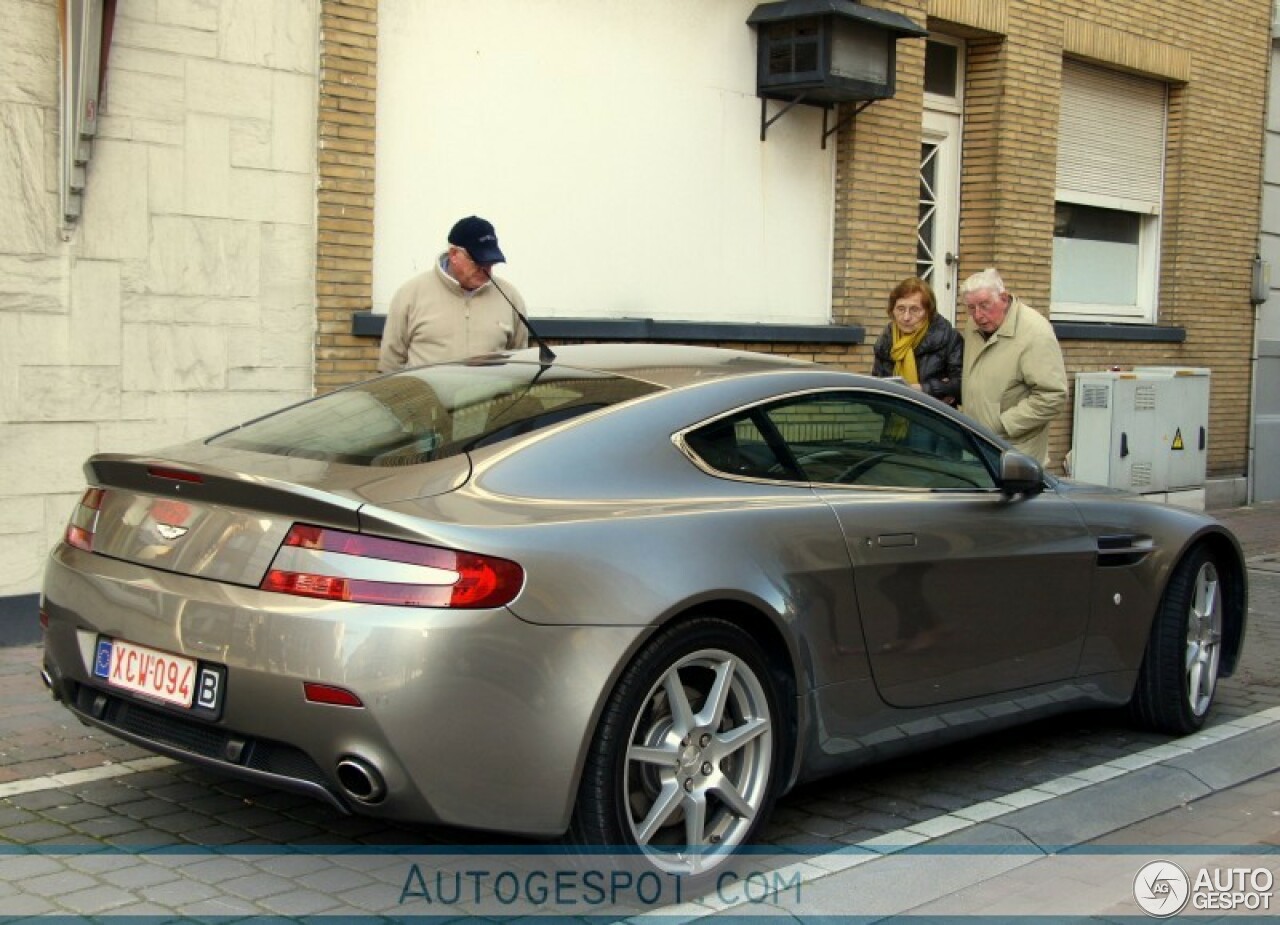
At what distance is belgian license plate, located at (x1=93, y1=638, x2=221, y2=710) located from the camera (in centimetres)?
412

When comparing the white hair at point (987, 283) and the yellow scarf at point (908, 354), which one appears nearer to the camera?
the white hair at point (987, 283)

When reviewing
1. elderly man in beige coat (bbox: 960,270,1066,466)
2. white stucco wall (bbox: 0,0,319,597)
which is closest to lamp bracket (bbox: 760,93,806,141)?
white stucco wall (bbox: 0,0,319,597)

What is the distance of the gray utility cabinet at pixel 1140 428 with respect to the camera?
13.5 meters

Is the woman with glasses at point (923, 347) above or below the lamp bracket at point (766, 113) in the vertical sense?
below

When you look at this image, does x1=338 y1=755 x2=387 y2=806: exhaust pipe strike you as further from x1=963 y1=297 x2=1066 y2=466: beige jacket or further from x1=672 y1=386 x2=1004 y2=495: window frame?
x1=963 y1=297 x2=1066 y2=466: beige jacket

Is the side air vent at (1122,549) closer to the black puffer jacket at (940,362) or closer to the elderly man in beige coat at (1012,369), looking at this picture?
the elderly man in beige coat at (1012,369)

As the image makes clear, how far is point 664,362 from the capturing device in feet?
16.9

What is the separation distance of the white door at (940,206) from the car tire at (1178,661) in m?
6.93

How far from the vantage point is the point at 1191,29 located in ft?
48.9

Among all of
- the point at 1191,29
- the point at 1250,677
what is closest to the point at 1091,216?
the point at 1191,29

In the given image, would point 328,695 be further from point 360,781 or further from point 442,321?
point 442,321

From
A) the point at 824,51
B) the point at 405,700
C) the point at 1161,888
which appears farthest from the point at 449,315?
the point at 824,51

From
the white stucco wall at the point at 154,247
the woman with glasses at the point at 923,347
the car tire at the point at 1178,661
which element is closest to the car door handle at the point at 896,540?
the car tire at the point at 1178,661

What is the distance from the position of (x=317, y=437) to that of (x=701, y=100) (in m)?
6.70
